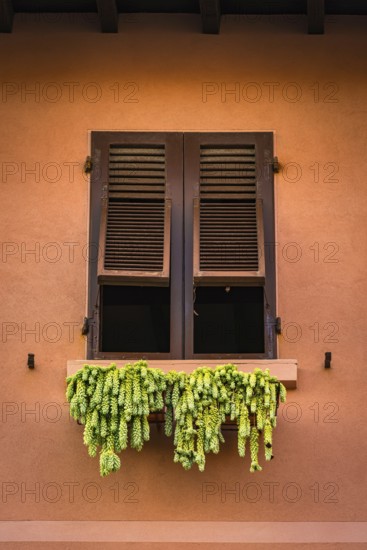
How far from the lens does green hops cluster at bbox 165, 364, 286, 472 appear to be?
6.70m

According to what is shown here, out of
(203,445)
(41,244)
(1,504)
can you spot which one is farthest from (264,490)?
(41,244)

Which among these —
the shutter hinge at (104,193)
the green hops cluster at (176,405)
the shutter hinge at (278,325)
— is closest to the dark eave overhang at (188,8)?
the shutter hinge at (104,193)

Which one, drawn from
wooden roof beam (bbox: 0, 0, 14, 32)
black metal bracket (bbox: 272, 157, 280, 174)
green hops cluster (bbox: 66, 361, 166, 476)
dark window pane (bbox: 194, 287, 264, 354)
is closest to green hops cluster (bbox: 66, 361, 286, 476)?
green hops cluster (bbox: 66, 361, 166, 476)

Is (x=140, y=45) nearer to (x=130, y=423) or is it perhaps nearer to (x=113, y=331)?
(x=113, y=331)

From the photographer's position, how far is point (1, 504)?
7.16 metres

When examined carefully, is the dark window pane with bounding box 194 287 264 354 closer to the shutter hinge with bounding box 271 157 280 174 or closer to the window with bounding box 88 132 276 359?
the window with bounding box 88 132 276 359

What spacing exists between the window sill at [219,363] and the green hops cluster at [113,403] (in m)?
0.30

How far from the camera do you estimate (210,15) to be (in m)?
7.92

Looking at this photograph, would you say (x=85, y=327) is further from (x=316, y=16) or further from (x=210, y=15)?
(x=316, y=16)

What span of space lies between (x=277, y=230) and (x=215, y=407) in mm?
1437

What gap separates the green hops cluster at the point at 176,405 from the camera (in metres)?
6.68

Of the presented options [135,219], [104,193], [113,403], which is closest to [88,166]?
[104,193]

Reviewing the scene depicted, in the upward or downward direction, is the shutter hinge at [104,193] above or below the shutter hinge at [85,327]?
above

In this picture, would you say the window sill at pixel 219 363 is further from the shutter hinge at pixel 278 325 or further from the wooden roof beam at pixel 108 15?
the wooden roof beam at pixel 108 15
